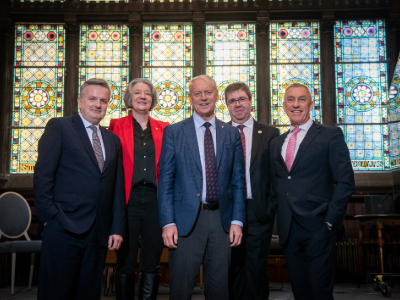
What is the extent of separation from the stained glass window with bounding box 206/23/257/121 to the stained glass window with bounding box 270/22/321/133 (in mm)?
335

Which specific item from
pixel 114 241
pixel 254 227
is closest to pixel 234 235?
pixel 254 227

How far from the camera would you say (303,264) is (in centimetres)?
255

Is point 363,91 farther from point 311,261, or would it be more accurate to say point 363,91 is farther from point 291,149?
point 311,261

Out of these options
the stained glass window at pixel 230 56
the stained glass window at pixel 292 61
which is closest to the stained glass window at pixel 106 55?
the stained glass window at pixel 230 56

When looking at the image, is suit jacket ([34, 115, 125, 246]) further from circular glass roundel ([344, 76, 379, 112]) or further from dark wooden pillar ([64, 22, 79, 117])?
circular glass roundel ([344, 76, 379, 112])

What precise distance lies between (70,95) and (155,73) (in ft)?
4.55

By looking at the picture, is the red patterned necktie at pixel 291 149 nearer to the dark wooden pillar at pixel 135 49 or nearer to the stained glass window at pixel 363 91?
the stained glass window at pixel 363 91

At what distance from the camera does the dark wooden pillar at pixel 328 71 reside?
269 inches

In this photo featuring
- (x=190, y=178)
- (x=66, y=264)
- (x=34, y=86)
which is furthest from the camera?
(x=34, y=86)

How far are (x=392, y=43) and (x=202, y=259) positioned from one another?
19.6 ft

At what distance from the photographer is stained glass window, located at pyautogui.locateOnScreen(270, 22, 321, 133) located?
274 inches

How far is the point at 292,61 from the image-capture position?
279 inches

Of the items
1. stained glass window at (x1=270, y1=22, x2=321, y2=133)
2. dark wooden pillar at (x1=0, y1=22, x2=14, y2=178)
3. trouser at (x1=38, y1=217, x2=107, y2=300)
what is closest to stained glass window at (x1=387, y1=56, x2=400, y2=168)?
stained glass window at (x1=270, y1=22, x2=321, y2=133)

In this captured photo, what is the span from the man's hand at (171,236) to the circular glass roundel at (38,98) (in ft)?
17.2
